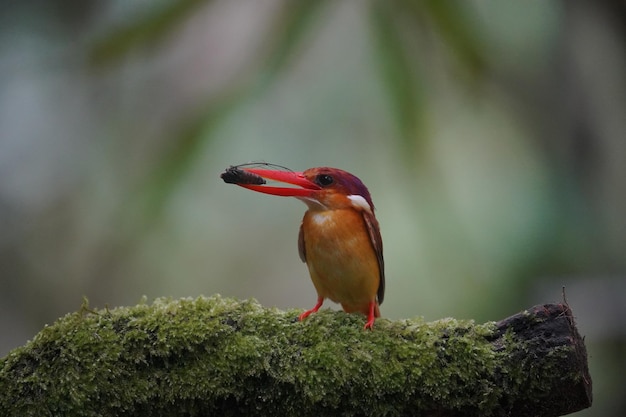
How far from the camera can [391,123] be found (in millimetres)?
3141

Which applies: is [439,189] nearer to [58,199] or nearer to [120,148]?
[120,148]

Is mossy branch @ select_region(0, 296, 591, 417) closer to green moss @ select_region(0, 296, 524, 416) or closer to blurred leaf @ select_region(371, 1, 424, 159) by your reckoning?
green moss @ select_region(0, 296, 524, 416)

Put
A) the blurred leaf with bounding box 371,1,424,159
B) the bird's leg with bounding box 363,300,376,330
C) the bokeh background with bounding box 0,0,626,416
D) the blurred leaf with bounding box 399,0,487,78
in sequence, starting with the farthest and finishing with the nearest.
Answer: the bokeh background with bounding box 0,0,626,416 → the blurred leaf with bounding box 371,1,424,159 → the blurred leaf with bounding box 399,0,487,78 → the bird's leg with bounding box 363,300,376,330

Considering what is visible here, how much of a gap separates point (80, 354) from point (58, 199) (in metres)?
2.28

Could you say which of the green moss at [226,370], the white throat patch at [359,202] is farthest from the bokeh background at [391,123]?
the green moss at [226,370]

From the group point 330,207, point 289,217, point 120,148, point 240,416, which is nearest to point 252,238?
point 289,217

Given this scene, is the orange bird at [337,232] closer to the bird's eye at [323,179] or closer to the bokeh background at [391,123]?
the bird's eye at [323,179]

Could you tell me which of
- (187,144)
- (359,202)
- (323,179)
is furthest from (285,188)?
(187,144)

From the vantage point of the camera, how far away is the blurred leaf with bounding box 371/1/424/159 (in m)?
2.96

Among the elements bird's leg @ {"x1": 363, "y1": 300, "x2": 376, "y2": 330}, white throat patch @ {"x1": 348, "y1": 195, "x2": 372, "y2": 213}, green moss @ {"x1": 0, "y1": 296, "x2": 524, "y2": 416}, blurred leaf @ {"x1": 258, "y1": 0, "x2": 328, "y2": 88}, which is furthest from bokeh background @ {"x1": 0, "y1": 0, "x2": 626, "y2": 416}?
green moss @ {"x1": 0, "y1": 296, "x2": 524, "y2": 416}

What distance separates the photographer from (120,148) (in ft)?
11.8

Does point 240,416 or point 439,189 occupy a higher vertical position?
point 439,189

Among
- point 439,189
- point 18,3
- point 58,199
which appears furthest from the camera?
point 58,199

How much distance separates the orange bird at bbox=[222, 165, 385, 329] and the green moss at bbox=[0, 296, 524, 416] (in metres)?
0.35
